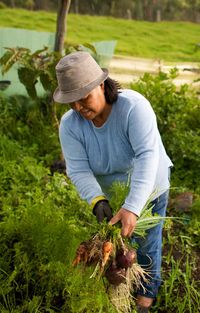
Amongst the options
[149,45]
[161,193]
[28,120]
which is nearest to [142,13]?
[149,45]

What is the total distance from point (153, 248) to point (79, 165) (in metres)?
0.73

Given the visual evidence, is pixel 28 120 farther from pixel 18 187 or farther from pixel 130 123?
pixel 130 123

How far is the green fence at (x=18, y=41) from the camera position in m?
6.30

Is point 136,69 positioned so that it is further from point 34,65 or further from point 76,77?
point 76,77

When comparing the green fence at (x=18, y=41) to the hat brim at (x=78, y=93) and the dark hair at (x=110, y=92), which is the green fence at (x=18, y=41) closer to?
the dark hair at (x=110, y=92)

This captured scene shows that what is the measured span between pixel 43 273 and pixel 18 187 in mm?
1558

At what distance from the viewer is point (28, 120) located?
5617mm

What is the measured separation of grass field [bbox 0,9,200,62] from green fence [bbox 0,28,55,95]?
13.8 feet

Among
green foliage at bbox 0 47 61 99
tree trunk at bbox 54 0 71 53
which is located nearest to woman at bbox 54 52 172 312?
green foliage at bbox 0 47 61 99

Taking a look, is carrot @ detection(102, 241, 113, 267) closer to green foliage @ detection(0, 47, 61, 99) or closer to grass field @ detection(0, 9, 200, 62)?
green foliage @ detection(0, 47, 61, 99)

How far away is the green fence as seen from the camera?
6.30 metres

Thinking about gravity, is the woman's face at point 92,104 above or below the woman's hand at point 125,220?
above

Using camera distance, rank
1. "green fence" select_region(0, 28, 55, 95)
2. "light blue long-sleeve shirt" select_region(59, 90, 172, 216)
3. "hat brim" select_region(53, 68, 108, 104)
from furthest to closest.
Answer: "green fence" select_region(0, 28, 55, 95), "light blue long-sleeve shirt" select_region(59, 90, 172, 216), "hat brim" select_region(53, 68, 108, 104)

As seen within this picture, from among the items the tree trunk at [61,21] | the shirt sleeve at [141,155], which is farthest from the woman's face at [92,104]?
the tree trunk at [61,21]
